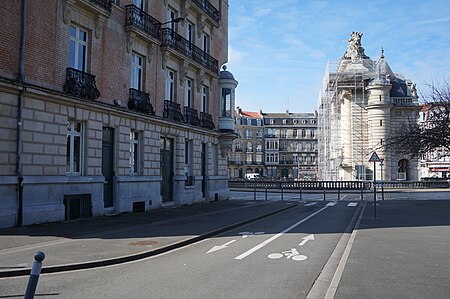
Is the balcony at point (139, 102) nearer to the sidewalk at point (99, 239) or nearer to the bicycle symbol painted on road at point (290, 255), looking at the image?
the sidewalk at point (99, 239)

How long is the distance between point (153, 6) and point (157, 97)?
15.0ft

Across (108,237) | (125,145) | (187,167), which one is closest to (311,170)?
(187,167)

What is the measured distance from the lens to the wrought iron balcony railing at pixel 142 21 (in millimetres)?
20297

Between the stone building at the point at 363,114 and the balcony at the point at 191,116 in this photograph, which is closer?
the balcony at the point at 191,116

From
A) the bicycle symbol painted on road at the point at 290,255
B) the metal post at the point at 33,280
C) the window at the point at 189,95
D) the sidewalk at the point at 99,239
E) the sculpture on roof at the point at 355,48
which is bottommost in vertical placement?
the bicycle symbol painted on road at the point at 290,255

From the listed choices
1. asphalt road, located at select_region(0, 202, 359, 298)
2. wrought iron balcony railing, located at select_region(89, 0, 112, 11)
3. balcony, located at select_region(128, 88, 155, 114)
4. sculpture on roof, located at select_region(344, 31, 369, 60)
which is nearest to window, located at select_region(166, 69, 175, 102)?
balcony, located at select_region(128, 88, 155, 114)

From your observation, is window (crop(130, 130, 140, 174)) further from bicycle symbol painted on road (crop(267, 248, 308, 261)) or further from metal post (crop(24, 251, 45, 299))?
metal post (crop(24, 251, 45, 299))

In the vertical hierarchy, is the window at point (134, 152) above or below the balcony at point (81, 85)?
below

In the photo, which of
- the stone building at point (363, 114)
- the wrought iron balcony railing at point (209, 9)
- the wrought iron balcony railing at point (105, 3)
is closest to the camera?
the wrought iron balcony railing at point (105, 3)

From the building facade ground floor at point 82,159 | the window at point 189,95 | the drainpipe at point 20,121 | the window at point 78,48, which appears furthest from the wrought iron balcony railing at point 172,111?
the drainpipe at point 20,121

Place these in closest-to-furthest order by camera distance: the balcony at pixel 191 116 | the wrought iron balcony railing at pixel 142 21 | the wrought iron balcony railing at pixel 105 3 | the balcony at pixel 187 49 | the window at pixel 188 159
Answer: the wrought iron balcony railing at pixel 105 3 < the wrought iron balcony railing at pixel 142 21 < the balcony at pixel 187 49 < the balcony at pixel 191 116 < the window at pixel 188 159

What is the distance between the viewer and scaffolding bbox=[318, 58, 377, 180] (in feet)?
209

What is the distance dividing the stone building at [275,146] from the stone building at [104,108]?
82.5 m

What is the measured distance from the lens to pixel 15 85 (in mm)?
13844
